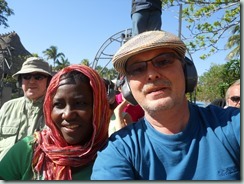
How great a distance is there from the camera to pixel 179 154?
1267mm

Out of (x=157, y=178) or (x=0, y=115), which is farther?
(x=0, y=115)

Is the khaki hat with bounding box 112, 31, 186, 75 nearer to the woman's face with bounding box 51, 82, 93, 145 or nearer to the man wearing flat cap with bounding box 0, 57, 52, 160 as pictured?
the woman's face with bounding box 51, 82, 93, 145

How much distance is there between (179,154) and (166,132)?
5.7 inches

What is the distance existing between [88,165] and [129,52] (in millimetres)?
595

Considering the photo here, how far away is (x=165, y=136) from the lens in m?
1.32

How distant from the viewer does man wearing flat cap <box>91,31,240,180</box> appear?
1.24m

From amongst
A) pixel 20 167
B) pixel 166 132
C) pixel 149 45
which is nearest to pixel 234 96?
pixel 166 132

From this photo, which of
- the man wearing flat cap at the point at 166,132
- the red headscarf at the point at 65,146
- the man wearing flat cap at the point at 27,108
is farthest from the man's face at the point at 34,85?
the man wearing flat cap at the point at 166,132

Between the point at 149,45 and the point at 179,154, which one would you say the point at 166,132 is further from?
the point at 149,45

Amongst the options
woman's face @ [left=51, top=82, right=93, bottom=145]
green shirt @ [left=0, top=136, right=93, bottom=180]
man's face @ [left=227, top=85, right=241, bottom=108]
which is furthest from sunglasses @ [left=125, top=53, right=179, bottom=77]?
man's face @ [left=227, top=85, right=241, bottom=108]

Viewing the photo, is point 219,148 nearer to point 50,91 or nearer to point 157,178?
point 157,178

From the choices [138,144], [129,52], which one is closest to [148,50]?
[129,52]

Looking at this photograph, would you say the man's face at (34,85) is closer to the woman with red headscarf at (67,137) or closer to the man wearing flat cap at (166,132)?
the woman with red headscarf at (67,137)

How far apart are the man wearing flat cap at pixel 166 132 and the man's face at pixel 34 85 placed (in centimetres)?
159
